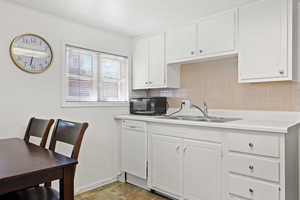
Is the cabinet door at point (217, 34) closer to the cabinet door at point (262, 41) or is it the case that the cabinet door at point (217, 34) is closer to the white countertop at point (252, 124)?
the cabinet door at point (262, 41)

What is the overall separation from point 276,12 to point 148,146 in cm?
196

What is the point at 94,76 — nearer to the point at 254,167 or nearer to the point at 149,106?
the point at 149,106

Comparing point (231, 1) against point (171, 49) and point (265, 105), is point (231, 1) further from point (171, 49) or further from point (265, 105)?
point (265, 105)

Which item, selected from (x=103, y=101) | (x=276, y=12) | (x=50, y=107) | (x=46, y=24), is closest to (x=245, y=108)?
(x=276, y=12)

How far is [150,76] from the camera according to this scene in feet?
10.1

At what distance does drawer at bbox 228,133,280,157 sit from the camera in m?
1.64

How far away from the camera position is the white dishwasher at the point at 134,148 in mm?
2682

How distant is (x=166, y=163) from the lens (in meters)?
2.43

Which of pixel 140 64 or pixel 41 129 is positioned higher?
pixel 140 64

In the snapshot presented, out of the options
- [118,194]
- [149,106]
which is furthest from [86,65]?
[118,194]

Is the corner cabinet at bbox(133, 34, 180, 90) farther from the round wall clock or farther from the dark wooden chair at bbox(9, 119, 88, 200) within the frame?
the dark wooden chair at bbox(9, 119, 88, 200)

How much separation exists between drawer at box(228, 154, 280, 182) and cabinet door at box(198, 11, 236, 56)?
114cm

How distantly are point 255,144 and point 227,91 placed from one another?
38.1 inches

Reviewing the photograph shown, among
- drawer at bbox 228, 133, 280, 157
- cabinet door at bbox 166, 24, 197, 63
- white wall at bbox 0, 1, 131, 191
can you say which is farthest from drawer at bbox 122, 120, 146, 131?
drawer at bbox 228, 133, 280, 157
